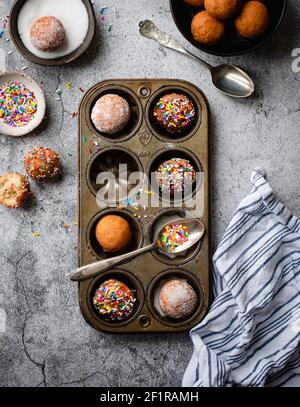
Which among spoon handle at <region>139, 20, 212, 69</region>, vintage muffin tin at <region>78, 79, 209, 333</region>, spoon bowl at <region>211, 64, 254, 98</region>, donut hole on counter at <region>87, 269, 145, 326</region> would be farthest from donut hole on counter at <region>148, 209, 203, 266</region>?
spoon handle at <region>139, 20, 212, 69</region>

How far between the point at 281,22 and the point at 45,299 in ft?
4.60

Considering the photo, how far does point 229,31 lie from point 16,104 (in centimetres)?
86

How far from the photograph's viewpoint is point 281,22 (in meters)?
2.13

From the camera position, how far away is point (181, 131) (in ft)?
6.97

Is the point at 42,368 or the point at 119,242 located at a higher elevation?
the point at 119,242

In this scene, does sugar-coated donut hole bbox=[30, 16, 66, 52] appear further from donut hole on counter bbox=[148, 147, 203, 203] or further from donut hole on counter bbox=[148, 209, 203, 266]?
donut hole on counter bbox=[148, 209, 203, 266]

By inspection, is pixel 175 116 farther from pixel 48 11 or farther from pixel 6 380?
pixel 6 380

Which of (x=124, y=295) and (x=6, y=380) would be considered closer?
(x=124, y=295)

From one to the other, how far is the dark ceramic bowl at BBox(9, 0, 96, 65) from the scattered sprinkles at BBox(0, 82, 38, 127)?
4.7 inches

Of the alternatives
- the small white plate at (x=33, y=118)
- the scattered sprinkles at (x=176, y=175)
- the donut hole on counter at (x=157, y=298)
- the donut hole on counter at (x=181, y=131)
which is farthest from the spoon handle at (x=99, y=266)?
the small white plate at (x=33, y=118)

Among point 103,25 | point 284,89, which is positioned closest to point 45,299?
point 103,25

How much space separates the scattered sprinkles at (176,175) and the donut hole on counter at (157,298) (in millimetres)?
313

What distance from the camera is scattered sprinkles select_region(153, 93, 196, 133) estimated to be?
6.77ft

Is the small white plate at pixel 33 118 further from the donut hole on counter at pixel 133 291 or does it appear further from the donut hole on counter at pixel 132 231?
the donut hole on counter at pixel 133 291
